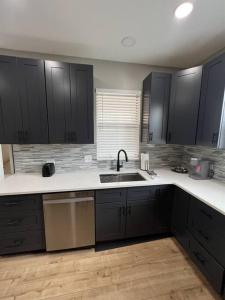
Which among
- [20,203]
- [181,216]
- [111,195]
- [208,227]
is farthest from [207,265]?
[20,203]

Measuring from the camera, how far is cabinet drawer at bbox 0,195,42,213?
1.69 metres

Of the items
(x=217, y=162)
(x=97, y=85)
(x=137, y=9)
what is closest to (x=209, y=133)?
(x=217, y=162)

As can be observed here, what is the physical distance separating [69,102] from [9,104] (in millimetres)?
713

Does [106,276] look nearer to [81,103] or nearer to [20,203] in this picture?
[20,203]

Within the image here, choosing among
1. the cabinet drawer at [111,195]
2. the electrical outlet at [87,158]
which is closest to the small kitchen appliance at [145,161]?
the cabinet drawer at [111,195]

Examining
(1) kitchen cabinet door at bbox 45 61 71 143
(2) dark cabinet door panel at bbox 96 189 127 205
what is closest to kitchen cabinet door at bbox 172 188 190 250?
(2) dark cabinet door panel at bbox 96 189 127 205

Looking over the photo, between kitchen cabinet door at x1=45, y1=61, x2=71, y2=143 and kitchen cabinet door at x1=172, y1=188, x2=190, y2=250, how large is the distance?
1673 mm

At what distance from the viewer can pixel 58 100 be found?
6.36 feet

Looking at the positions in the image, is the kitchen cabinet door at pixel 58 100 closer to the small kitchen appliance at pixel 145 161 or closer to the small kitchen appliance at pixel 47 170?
the small kitchen appliance at pixel 47 170

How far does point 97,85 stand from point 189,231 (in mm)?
2369

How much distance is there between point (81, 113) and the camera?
6.61 feet

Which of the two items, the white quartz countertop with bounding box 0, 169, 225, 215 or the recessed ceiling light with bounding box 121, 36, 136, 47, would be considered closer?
the white quartz countertop with bounding box 0, 169, 225, 215

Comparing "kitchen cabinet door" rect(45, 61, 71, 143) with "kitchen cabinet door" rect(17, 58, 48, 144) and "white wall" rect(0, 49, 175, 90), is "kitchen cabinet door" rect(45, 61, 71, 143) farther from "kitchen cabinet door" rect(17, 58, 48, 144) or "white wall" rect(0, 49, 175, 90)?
"white wall" rect(0, 49, 175, 90)

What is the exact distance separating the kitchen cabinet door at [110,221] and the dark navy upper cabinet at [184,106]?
128 centimetres
